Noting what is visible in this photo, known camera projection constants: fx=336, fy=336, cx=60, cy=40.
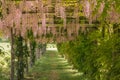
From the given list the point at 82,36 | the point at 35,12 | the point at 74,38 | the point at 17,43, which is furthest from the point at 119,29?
the point at 74,38

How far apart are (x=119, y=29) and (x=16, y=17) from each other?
304 centimetres

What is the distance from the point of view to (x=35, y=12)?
34.9ft

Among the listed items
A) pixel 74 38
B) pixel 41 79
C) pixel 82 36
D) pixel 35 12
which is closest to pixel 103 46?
pixel 35 12

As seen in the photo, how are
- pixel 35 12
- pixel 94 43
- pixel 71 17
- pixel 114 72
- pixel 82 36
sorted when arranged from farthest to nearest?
pixel 82 36
pixel 94 43
pixel 71 17
pixel 35 12
pixel 114 72

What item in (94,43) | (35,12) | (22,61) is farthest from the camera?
(22,61)

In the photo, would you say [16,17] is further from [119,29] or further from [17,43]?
[17,43]

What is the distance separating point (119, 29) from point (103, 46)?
69cm

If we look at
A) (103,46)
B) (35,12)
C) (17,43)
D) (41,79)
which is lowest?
(41,79)

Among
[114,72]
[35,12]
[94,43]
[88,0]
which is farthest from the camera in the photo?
[94,43]

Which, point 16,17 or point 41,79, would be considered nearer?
point 16,17

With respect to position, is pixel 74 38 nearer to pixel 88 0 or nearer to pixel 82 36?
pixel 82 36

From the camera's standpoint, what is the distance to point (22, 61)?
60.2ft

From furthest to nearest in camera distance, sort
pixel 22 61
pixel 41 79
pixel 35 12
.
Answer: pixel 41 79
pixel 22 61
pixel 35 12

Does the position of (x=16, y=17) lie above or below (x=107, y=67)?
above
